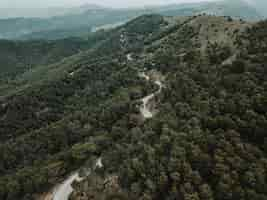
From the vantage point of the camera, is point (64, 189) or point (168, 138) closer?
point (168, 138)

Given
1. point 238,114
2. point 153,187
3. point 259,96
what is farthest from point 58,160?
point 259,96

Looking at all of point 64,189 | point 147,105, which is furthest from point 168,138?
point 147,105

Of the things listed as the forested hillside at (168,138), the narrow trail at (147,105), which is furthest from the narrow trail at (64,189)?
the narrow trail at (147,105)

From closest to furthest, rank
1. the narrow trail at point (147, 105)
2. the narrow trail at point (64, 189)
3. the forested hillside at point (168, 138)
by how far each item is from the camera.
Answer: the forested hillside at point (168, 138)
the narrow trail at point (64, 189)
the narrow trail at point (147, 105)

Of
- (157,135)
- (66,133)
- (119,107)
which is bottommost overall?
(66,133)

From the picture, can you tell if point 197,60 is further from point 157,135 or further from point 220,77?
point 157,135

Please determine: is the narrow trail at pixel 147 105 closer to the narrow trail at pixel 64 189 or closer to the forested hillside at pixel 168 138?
the forested hillside at pixel 168 138

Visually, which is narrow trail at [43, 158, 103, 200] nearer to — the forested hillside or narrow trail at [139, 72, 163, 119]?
the forested hillside

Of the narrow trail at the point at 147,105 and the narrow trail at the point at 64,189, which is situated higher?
the narrow trail at the point at 147,105

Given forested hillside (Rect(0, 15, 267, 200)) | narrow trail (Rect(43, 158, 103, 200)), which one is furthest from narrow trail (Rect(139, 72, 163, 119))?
narrow trail (Rect(43, 158, 103, 200))

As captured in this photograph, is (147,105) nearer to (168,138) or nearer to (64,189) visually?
(168,138)

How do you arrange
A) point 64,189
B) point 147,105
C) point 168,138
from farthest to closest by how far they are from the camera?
point 147,105 < point 64,189 < point 168,138
